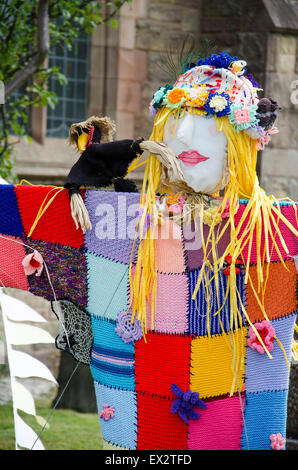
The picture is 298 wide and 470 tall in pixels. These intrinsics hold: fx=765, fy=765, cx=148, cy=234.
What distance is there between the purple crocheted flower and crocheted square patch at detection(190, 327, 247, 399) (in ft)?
0.57

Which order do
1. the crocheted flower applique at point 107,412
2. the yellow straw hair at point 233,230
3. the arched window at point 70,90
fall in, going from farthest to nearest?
1. the arched window at point 70,90
2. the crocheted flower applique at point 107,412
3. the yellow straw hair at point 233,230

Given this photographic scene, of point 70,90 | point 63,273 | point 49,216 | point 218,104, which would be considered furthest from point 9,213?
point 70,90

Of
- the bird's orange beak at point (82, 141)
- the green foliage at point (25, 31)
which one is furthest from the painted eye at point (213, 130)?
the green foliage at point (25, 31)

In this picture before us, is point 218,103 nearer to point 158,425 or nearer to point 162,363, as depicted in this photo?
point 162,363

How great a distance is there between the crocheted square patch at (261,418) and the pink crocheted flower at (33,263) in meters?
0.78

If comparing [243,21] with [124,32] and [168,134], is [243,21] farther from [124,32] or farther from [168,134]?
[168,134]

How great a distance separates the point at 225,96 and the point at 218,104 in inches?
1.7

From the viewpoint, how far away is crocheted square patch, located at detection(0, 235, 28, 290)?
2531 millimetres

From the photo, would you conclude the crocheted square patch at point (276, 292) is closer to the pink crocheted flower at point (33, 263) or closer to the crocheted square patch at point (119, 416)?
the crocheted square patch at point (119, 416)

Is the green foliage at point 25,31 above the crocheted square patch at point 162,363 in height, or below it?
above

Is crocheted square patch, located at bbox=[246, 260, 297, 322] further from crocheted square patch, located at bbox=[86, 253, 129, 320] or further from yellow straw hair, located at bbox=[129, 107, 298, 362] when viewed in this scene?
crocheted square patch, located at bbox=[86, 253, 129, 320]

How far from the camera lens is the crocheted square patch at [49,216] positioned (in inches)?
95.5

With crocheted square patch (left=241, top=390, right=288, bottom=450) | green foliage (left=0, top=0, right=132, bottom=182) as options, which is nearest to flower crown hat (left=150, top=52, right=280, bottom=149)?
Answer: crocheted square patch (left=241, top=390, right=288, bottom=450)
